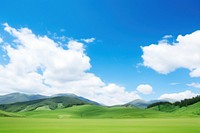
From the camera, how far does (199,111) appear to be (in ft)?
636

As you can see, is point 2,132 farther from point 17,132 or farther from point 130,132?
point 130,132

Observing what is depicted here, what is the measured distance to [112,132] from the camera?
156ft

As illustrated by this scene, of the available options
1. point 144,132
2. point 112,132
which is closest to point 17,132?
point 112,132

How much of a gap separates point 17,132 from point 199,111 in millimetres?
164609

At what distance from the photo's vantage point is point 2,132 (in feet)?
155

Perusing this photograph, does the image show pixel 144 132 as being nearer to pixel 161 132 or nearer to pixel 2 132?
pixel 161 132

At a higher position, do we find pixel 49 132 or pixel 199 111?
pixel 199 111

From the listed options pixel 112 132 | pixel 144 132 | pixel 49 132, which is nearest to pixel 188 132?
pixel 144 132

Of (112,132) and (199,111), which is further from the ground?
(199,111)

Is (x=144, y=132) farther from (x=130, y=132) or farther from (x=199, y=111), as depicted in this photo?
(x=199, y=111)

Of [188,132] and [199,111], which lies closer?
[188,132]

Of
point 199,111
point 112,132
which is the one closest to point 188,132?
point 112,132

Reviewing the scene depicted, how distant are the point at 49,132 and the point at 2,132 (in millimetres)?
7195

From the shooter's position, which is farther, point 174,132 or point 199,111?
point 199,111
